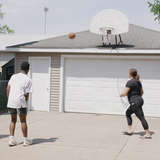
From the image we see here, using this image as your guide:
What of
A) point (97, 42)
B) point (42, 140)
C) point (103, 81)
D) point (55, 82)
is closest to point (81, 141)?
point (42, 140)

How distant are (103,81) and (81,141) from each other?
520 cm

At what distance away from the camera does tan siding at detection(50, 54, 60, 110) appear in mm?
12266

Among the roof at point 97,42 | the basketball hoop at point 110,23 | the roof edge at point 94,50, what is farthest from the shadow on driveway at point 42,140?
the basketball hoop at point 110,23

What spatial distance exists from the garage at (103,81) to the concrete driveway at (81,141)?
1458mm

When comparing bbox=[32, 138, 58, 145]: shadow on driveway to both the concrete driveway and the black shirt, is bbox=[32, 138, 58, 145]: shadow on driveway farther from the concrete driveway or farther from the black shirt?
the black shirt

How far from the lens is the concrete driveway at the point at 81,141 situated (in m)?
5.84

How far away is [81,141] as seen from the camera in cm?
702

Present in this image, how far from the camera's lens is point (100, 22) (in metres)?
12.3

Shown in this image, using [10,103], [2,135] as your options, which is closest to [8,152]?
[10,103]

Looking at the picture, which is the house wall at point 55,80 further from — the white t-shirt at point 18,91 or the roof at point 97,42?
the white t-shirt at point 18,91

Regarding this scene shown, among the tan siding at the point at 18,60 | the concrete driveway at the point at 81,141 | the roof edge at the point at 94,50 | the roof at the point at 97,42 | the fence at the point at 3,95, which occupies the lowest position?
the concrete driveway at the point at 81,141

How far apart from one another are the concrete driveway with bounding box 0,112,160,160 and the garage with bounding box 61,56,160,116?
4.78 feet

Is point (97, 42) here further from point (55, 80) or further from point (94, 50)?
point (55, 80)

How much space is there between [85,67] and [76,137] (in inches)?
200
